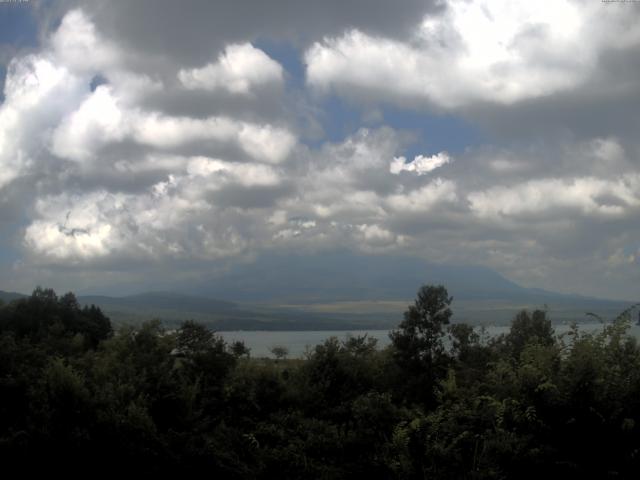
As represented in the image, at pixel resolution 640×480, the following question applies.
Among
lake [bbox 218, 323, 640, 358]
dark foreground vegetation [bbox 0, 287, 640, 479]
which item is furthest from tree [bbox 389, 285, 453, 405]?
lake [bbox 218, 323, 640, 358]

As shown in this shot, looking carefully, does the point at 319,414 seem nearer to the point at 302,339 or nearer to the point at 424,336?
the point at 424,336

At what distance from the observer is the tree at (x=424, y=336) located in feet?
85.9

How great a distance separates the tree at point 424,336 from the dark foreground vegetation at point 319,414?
1157 mm

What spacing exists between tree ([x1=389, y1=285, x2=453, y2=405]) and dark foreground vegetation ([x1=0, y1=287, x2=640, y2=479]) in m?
1.16

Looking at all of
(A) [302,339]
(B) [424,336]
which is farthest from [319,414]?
(A) [302,339]

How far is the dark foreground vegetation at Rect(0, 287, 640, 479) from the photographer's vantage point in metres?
11.9

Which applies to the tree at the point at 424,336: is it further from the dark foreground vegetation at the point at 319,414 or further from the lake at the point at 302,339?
the lake at the point at 302,339

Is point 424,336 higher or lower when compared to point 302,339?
higher

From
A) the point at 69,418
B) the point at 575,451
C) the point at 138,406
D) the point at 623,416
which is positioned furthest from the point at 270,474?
the point at 623,416

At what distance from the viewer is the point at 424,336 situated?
27312 mm

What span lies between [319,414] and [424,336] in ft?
30.6

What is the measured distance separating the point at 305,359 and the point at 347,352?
5.04 ft

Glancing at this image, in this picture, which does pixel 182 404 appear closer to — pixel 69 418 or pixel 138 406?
pixel 138 406

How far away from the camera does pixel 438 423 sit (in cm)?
1380
